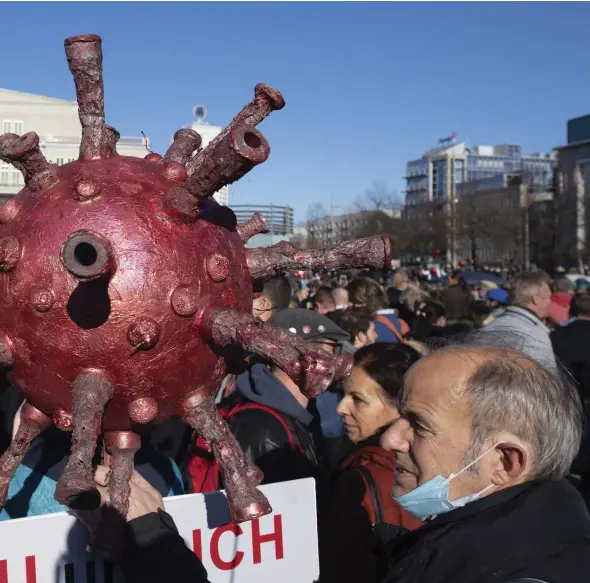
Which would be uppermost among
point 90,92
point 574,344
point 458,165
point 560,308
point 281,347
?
point 458,165

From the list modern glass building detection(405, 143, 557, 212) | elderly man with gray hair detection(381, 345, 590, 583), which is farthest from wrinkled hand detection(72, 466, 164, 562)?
modern glass building detection(405, 143, 557, 212)

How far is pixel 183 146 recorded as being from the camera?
2.61m

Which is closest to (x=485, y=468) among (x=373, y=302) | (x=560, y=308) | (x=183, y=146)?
(x=183, y=146)

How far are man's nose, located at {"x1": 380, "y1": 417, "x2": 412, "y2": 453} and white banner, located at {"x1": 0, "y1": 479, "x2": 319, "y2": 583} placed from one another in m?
0.56

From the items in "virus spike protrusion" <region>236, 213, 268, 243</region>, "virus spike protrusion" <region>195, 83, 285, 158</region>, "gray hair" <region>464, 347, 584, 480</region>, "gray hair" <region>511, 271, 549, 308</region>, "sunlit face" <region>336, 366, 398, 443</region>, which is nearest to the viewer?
"virus spike protrusion" <region>195, 83, 285, 158</region>

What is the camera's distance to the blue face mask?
2.34m

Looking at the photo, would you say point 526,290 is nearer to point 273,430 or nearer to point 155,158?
point 273,430

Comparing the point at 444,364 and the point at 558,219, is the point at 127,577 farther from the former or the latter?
the point at 558,219

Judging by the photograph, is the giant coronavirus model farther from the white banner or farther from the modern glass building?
the modern glass building

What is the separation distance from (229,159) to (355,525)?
6.43 feet

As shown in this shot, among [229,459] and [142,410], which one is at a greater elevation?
[142,410]

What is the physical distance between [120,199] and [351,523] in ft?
6.14

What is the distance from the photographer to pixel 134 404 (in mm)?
2309

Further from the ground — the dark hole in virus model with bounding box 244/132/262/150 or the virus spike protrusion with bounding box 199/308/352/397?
the dark hole in virus model with bounding box 244/132/262/150
